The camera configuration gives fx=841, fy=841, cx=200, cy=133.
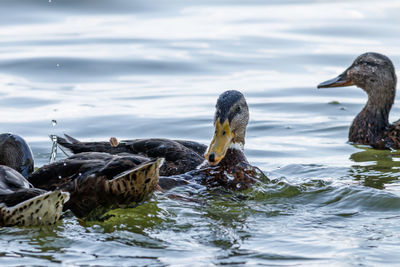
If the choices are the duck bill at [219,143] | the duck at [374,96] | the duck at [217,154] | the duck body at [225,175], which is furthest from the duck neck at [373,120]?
the duck bill at [219,143]

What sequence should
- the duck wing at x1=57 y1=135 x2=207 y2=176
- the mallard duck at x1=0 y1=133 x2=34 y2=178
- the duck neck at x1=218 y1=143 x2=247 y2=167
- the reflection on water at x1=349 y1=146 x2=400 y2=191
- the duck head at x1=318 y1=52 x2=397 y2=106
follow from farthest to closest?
the duck head at x1=318 y1=52 x2=397 y2=106, the reflection on water at x1=349 y1=146 x2=400 y2=191, the duck wing at x1=57 y1=135 x2=207 y2=176, the duck neck at x1=218 y1=143 x2=247 y2=167, the mallard duck at x1=0 y1=133 x2=34 y2=178

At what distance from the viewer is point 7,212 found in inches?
237

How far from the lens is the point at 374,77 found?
11312 mm

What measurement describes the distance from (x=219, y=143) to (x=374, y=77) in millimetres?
4245

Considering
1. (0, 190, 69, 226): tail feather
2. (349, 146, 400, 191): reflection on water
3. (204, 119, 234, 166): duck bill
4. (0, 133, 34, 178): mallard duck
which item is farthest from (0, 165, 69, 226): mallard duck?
(349, 146, 400, 191): reflection on water

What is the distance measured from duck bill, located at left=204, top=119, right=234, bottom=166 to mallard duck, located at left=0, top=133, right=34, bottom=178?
167 cm

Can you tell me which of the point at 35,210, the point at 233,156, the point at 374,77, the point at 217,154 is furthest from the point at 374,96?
the point at 35,210

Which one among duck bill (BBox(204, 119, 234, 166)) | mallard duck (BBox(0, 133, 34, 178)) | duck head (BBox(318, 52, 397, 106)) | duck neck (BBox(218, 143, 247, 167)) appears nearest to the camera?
duck bill (BBox(204, 119, 234, 166))

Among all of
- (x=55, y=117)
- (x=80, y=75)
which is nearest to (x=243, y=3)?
(x=80, y=75)

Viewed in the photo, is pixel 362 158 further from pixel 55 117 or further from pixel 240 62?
pixel 240 62

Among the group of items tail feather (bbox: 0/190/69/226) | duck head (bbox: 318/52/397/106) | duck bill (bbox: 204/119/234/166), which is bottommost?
tail feather (bbox: 0/190/69/226)

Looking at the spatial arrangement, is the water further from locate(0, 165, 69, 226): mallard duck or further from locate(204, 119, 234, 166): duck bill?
locate(204, 119, 234, 166): duck bill

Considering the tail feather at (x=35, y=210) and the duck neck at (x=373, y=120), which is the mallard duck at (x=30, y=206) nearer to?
the tail feather at (x=35, y=210)

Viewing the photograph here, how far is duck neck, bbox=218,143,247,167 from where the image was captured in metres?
7.89
